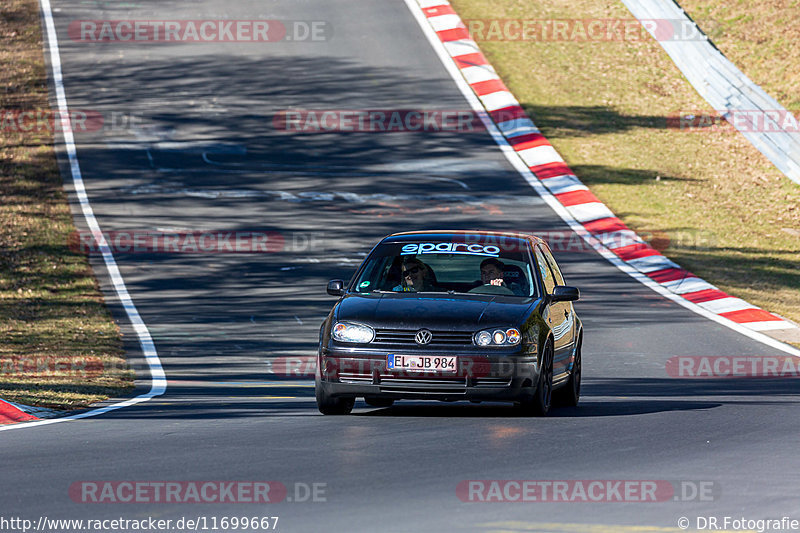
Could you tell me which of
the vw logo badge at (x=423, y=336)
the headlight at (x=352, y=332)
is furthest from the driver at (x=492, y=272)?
the headlight at (x=352, y=332)

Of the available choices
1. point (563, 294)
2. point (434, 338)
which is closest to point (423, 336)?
point (434, 338)

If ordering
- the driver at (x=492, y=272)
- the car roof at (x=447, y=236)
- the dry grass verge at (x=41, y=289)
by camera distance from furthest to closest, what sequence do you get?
the dry grass verge at (x=41, y=289) → the car roof at (x=447, y=236) → the driver at (x=492, y=272)

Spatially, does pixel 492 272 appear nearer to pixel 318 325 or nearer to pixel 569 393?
pixel 569 393

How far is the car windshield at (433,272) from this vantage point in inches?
444

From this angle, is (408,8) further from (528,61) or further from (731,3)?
(731,3)

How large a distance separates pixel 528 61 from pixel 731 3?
7.03 m

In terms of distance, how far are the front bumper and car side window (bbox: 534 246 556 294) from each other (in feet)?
4.66

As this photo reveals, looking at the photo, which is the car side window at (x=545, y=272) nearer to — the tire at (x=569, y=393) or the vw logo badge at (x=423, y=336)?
the tire at (x=569, y=393)

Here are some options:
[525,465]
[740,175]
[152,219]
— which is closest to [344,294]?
[525,465]

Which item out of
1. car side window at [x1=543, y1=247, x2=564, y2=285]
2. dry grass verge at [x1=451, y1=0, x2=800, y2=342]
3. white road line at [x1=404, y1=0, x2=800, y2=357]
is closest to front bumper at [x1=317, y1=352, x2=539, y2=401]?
car side window at [x1=543, y1=247, x2=564, y2=285]

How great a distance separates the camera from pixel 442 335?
10.2m

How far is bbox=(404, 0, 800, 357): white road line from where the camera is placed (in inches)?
694

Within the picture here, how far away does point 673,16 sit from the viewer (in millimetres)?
33688

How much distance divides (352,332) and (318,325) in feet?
23.6
